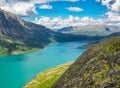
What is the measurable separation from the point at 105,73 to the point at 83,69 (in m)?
4.91

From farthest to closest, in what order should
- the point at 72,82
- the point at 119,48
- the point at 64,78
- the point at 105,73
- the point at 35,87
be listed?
the point at 35,87
the point at 64,78
the point at 72,82
the point at 119,48
the point at 105,73

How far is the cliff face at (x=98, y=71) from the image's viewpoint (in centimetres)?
2663

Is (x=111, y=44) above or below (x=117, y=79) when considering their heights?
above

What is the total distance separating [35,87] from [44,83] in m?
5.30

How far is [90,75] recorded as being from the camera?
96.6ft

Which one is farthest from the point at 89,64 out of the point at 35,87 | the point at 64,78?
the point at 35,87

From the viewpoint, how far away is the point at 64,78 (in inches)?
1416

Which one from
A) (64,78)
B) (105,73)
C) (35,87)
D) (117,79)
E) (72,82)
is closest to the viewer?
(117,79)

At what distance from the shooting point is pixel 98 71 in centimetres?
2891

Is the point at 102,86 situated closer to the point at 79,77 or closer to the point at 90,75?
the point at 90,75

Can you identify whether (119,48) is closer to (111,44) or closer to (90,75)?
(111,44)

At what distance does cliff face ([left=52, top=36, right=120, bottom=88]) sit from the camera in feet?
87.4

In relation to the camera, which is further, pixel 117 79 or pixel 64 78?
pixel 64 78

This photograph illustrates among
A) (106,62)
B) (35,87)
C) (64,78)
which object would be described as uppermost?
(106,62)
